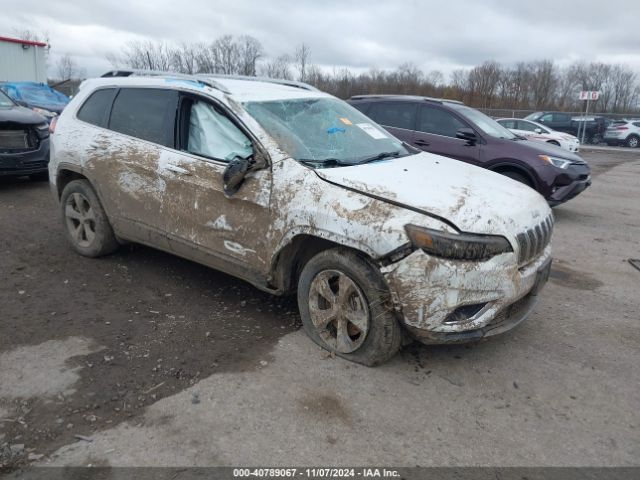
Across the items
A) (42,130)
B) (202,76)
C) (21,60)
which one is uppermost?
(21,60)

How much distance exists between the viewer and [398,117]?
337 inches

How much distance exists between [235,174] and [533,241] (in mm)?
2078

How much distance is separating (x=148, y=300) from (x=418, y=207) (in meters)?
2.48

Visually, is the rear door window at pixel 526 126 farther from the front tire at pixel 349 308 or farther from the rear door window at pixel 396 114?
the front tire at pixel 349 308

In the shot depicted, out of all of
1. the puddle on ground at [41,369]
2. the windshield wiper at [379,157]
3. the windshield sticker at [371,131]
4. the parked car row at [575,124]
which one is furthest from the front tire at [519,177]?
the parked car row at [575,124]

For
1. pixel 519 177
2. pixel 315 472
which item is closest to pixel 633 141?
pixel 519 177

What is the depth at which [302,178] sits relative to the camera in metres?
3.49

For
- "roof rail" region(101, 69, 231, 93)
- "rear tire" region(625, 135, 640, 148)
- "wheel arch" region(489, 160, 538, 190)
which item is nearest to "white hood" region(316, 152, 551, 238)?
"roof rail" region(101, 69, 231, 93)

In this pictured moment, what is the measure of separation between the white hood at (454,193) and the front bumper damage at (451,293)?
0.24m

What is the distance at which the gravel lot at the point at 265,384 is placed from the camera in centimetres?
269

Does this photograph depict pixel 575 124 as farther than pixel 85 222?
Yes

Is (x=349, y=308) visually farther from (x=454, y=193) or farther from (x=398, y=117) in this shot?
(x=398, y=117)

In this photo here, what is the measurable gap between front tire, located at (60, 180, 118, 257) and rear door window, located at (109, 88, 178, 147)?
0.74 m

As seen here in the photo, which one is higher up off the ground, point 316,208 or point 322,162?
point 322,162
